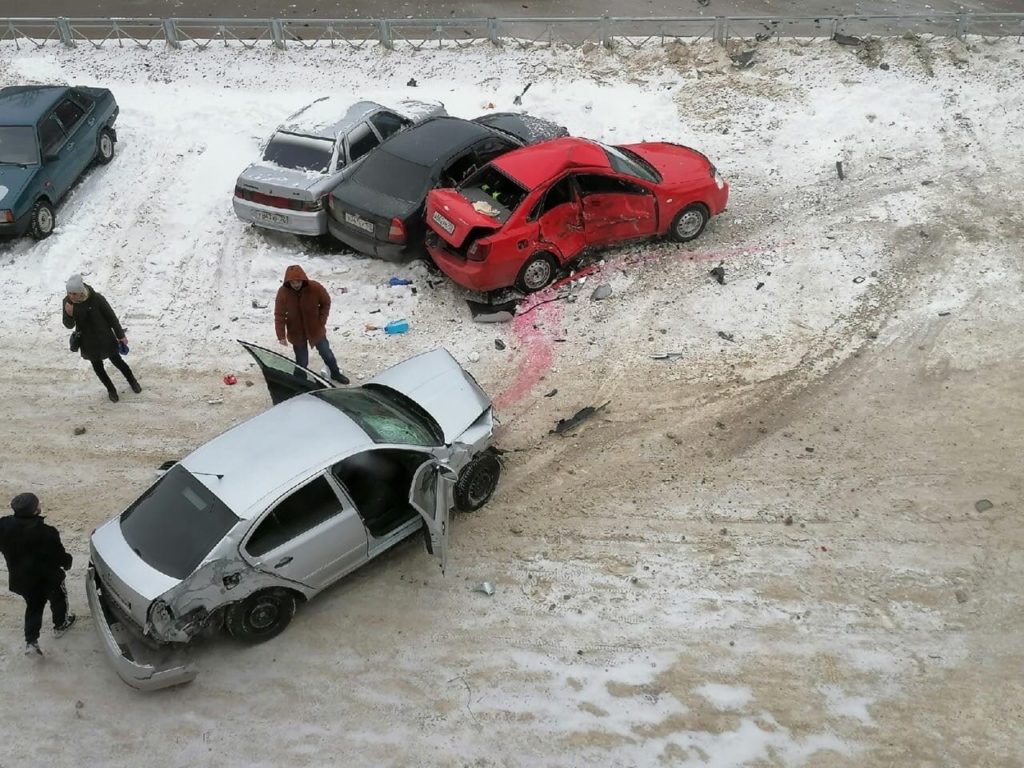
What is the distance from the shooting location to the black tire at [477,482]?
7113mm

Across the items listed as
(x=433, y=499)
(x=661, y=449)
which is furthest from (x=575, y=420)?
(x=433, y=499)

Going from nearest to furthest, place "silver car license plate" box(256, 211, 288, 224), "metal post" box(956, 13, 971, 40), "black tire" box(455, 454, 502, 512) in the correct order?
1. "black tire" box(455, 454, 502, 512)
2. "silver car license plate" box(256, 211, 288, 224)
3. "metal post" box(956, 13, 971, 40)

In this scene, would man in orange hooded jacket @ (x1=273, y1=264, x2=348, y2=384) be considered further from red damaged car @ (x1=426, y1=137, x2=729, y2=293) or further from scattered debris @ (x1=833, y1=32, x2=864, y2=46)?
scattered debris @ (x1=833, y1=32, x2=864, y2=46)

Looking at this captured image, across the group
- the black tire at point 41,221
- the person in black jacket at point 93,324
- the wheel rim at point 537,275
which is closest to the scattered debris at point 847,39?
the wheel rim at point 537,275

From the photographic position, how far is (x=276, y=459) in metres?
6.21

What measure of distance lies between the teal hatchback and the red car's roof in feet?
20.5

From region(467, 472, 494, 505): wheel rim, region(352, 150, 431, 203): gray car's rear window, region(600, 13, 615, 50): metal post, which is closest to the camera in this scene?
region(467, 472, 494, 505): wheel rim

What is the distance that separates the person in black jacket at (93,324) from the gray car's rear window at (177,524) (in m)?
2.70

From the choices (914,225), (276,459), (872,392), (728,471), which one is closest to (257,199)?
(276,459)

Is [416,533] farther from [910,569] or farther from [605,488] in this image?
[910,569]

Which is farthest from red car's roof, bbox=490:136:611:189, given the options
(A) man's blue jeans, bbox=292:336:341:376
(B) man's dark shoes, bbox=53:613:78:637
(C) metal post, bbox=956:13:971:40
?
(C) metal post, bbox=956:13:971:40

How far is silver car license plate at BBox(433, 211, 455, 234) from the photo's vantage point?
377 inches

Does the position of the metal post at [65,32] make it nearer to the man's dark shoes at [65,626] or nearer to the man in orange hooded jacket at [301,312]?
the man in orange hooded jacket at [301,312]

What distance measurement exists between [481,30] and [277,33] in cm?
387
